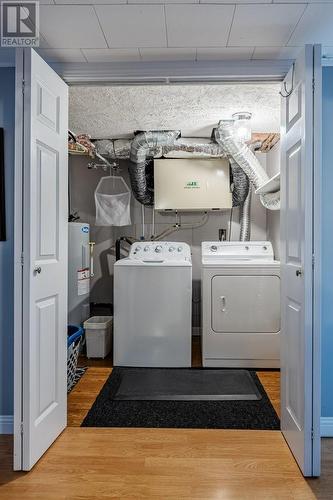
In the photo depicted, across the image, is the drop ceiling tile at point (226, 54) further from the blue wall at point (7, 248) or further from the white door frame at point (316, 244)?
the blue wall at point (7, 248)

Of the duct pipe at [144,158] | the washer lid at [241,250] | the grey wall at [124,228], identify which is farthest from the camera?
the grey wall at [124,228]

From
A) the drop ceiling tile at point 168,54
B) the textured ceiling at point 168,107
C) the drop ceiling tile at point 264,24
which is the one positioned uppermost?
the textured ceiling at point 168,107

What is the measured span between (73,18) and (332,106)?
57.1 inches

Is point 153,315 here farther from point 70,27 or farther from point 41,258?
point 70,27

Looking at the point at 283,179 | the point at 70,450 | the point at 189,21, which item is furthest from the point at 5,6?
the point at 70,450

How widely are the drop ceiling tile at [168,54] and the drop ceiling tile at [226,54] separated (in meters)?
0.05

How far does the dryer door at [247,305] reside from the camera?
3.04m

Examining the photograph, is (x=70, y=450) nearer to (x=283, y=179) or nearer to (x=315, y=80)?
(x=283, y=179)

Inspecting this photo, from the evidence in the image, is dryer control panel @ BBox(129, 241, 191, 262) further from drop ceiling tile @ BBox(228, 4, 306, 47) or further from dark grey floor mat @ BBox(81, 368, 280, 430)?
drop ceiling tile @ BBox(228, 4, 306, 47)

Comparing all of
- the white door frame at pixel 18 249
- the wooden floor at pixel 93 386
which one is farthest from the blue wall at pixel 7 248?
the wooden floor at pixel 93 386

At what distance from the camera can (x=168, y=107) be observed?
2.80 m

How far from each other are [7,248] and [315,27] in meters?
1.99

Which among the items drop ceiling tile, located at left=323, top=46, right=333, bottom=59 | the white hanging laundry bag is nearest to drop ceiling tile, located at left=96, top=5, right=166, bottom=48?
drop ceiling tile, located at left=323, top=46, right=333, bottom=59
